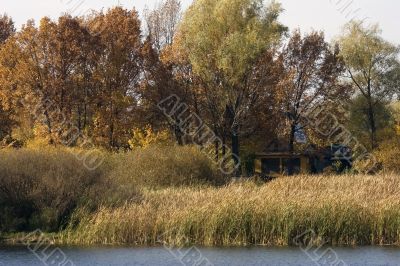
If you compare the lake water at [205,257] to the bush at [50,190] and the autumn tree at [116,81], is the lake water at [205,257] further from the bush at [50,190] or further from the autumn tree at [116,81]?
→ the autumn tree at [116,81]

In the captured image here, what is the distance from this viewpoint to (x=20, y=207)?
28250mm

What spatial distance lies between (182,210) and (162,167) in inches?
408

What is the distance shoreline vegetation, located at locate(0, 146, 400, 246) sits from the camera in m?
24.8

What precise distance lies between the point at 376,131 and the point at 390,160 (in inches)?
203

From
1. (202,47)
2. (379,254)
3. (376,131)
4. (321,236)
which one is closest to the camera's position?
(379,254)

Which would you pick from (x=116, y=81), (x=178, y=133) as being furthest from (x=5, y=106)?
(x=178, y=133)

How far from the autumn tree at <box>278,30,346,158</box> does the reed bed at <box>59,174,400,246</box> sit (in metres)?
25.1

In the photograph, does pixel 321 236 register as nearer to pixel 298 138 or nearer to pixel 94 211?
pixel 94 211

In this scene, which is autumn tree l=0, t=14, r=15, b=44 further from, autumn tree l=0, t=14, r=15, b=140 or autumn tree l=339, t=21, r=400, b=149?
autumn tree l=339, t=21, r=400, b=149

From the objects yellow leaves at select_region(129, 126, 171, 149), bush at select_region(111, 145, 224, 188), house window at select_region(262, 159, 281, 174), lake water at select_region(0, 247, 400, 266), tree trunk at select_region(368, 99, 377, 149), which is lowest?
lake water at select_region(0, 247, 400, 266)

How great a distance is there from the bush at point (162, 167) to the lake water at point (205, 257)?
1100 centimetres

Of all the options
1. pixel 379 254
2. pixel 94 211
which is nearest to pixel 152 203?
pixel 94 211

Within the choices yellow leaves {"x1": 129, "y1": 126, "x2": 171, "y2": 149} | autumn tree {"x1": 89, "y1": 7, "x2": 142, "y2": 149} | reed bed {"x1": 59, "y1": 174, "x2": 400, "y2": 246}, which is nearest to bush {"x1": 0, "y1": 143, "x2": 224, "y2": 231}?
reed bed {"x1": 59, "y1": 174, "x2": 400, "y2": 246}

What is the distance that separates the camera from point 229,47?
46875 mm
